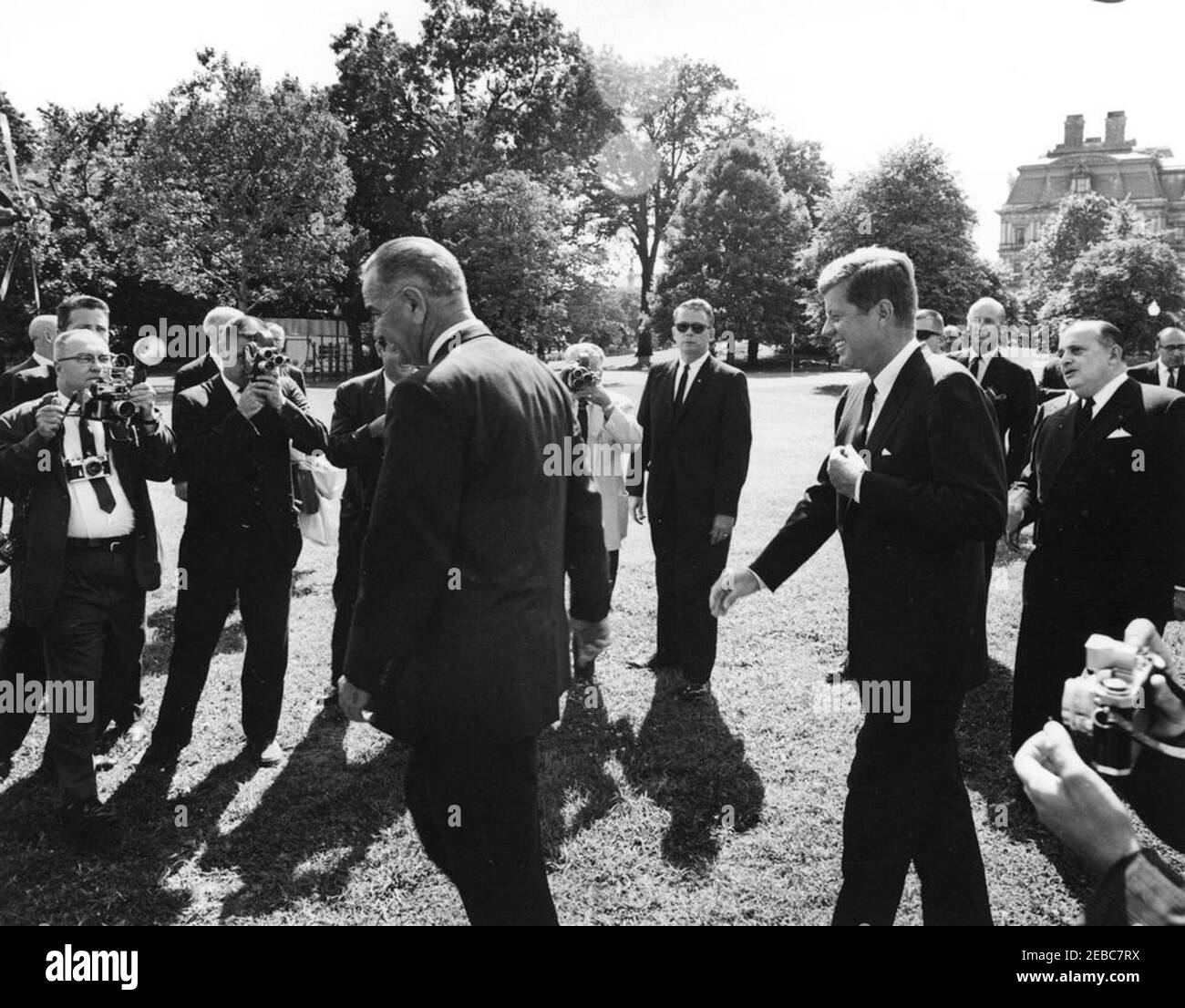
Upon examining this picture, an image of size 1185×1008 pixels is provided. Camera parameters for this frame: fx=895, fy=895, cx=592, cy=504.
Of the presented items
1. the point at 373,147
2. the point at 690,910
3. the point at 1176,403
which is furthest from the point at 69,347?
the point at 373,147

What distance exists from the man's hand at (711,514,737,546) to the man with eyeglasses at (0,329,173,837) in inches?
132

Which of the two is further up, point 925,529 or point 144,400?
point 144,400

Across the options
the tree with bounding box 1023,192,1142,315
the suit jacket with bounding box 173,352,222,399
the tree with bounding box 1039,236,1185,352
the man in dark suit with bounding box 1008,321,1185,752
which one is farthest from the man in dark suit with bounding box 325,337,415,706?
the tree with bounding box 1023,192,1142,315

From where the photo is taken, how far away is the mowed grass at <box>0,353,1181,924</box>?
12.2 feet

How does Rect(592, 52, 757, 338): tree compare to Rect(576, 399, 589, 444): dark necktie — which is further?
Rect(592, 52, 757, 338): tree

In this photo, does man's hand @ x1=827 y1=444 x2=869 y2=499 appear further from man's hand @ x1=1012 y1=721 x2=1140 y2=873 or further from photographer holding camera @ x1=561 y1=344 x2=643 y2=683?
Result: photographer holding camera @ x1=561 y1=344 x2=643 y2=683

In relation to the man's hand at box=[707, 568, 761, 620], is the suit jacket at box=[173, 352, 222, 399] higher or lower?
higher

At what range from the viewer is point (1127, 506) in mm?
4559

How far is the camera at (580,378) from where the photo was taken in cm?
615

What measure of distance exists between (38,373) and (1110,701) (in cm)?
700

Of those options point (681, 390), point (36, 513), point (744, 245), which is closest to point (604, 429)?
point (681, 390)

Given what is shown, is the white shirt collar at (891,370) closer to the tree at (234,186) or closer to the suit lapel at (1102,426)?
the suit lapel at (1102,426)

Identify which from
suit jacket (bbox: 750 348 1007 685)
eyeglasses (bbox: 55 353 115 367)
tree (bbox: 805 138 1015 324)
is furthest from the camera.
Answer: tree (bbox: 805 138 1015 324)

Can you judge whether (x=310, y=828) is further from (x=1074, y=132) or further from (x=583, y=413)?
(x=1074, y=132)
